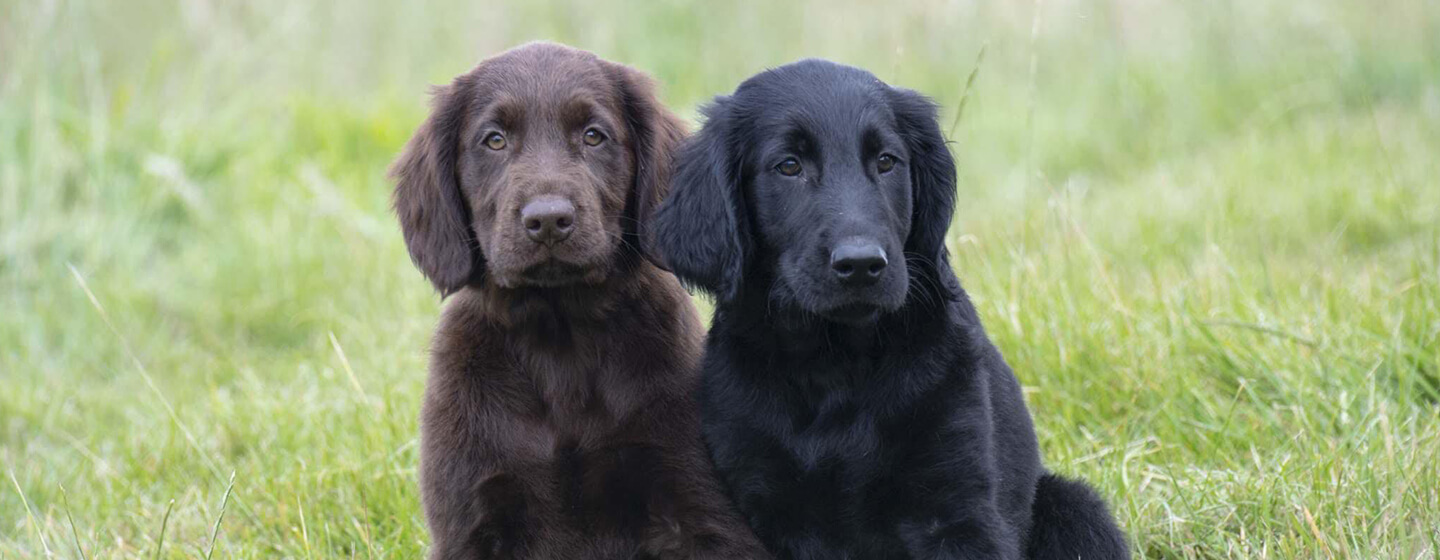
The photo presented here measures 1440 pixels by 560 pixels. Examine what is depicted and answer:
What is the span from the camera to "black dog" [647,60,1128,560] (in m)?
2.77

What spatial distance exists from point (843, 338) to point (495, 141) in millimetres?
867

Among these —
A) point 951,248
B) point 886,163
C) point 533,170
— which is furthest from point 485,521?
point 951,248

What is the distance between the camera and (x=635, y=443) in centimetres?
297

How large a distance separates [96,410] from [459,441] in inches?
102

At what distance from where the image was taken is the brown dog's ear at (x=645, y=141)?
3.21m

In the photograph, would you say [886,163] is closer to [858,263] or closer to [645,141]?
[858,263]

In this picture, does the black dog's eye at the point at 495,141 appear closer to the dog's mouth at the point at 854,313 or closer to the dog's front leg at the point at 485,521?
the dog's front leg at the point at 485,521

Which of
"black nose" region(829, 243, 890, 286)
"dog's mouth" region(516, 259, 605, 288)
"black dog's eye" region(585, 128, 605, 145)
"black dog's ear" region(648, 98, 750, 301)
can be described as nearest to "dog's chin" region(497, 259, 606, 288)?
"dog's mouth" region(516, 259, 605, 288)

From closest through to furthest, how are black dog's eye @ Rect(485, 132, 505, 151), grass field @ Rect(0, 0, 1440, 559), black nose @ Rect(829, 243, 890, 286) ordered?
black nose @ Rect(829, 243, 890, 286) < black dog's eye @ Rect(485, 132, 505, 151) < grass field @ Rect(0, 0, 1440, 559)

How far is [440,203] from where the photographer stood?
10.4 ft

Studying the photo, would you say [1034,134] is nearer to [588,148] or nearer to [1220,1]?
[1220,1]

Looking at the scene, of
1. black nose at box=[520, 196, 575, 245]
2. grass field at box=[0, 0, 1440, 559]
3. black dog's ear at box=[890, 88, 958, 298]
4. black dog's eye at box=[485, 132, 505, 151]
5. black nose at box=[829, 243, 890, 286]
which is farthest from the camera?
grass field at box=[0, 0, 1440, 559]

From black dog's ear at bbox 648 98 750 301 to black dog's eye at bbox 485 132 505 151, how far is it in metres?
0.39

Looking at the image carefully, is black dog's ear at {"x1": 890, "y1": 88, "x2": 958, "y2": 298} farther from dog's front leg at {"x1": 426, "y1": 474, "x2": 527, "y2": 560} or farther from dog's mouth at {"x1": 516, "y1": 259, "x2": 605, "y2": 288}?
dog's front leg at {"x1": 426, "y1": 474, "x2": 527, "y2": 560}
